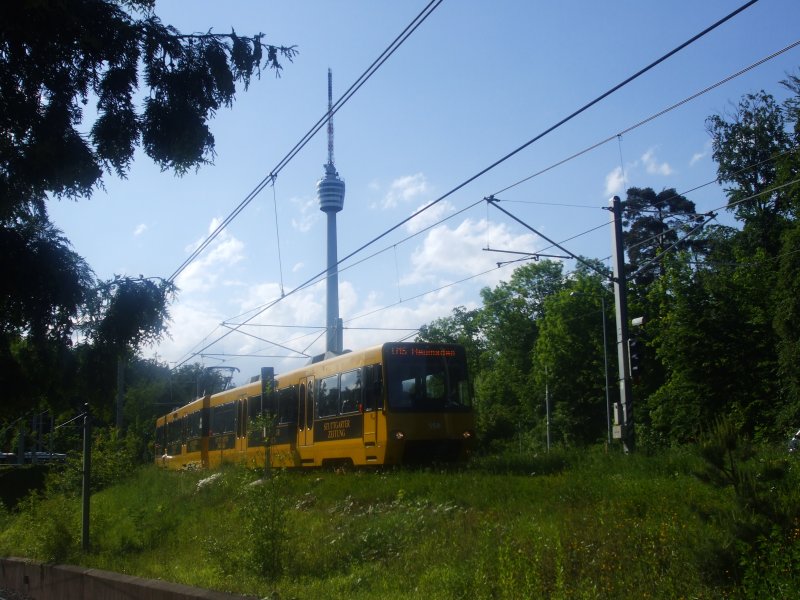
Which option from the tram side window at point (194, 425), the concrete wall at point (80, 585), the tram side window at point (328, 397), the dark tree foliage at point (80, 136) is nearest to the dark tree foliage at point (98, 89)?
the dark tree foliage at point (80, 136)

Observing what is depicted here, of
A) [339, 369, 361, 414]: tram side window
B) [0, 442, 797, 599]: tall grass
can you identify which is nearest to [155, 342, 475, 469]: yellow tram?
[339, 369, 361, 414]: tram side window

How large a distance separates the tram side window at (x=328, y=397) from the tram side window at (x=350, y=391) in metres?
0.32

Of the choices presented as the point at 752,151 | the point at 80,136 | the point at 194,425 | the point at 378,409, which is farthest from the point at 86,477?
the point at 752,151

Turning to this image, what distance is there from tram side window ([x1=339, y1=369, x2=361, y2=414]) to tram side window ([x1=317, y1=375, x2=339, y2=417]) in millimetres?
317

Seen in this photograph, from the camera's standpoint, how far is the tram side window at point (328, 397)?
72.6 feet

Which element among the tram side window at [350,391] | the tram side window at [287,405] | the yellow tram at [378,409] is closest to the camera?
the yellow tram at [378,409]

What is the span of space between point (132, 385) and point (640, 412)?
3057cm

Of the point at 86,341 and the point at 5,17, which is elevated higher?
the point at 5,17

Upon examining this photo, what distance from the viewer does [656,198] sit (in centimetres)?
6388

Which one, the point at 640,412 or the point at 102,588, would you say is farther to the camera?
the point at 640,412

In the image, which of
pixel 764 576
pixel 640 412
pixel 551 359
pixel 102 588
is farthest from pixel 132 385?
pixel 764 576

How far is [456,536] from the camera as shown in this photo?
11602 millimetres

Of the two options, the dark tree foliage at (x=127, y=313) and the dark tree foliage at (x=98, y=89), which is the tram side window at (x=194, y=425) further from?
the dark tree foliage at (x=98, y=89)

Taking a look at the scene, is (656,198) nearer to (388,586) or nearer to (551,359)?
(551,359)
